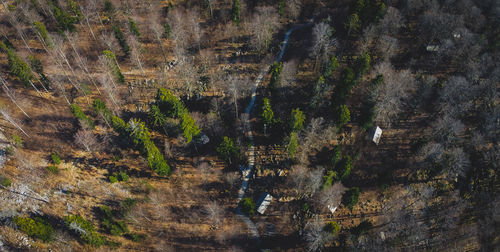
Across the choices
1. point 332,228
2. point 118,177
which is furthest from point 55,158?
point 332,228

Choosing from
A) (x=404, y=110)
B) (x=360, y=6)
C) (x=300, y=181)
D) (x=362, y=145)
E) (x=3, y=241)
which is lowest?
(x=3, y=241)

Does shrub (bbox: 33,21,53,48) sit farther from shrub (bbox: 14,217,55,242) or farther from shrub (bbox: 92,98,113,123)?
shrub (bbox: 14,217,55,242)

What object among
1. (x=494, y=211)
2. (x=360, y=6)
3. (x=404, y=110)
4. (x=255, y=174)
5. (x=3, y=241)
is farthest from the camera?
(x=360, y=6)

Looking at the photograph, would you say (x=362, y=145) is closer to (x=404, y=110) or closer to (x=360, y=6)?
(x=404, y=110)

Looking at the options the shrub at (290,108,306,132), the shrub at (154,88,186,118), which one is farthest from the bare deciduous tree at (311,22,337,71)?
the shrub at (154,88,186,118)

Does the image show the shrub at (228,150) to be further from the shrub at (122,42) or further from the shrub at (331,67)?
the shrub at (122,42)

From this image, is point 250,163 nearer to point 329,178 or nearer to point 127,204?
point 329,178

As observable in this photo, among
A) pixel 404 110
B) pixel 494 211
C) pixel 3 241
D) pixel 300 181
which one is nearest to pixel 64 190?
pixel 3 241
